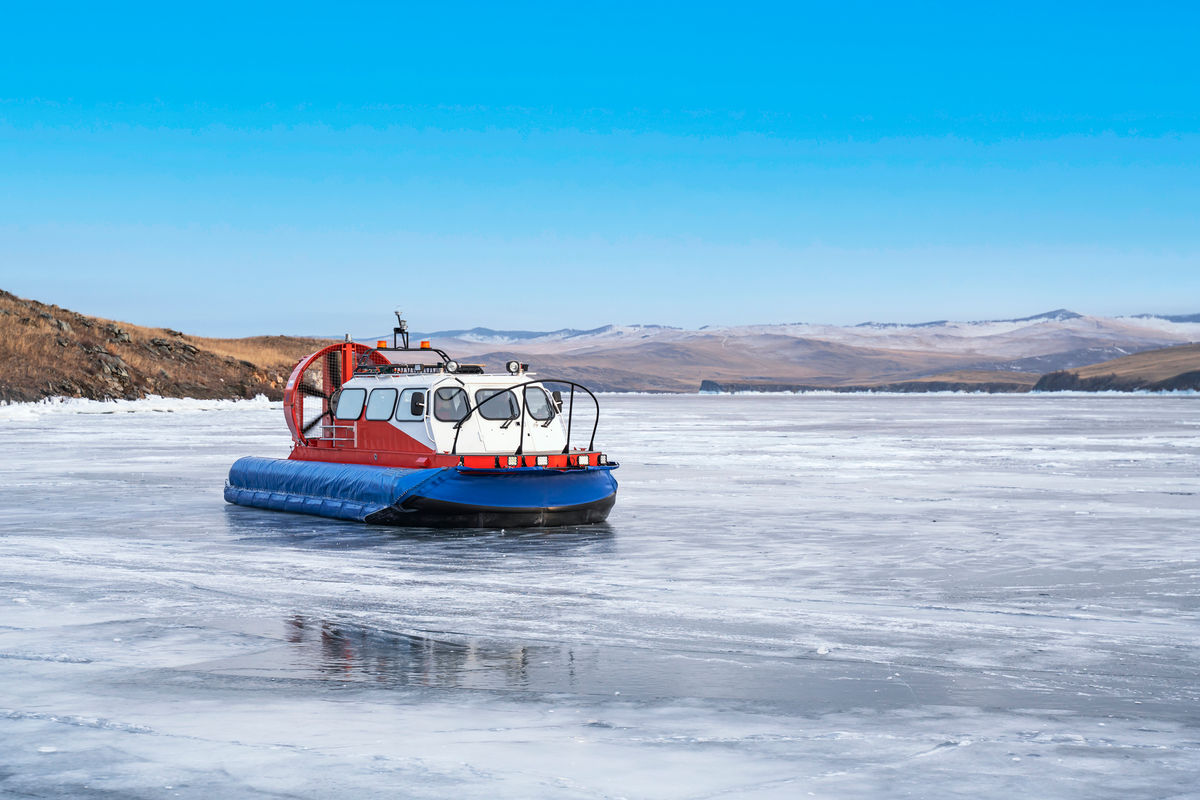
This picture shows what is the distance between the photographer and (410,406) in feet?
47.7

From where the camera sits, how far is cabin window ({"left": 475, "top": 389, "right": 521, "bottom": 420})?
14508mm

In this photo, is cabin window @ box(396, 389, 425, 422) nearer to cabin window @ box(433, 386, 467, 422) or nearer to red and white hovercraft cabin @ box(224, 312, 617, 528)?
red and white hovercraft cabin @ box(224, 312, 617, 528)

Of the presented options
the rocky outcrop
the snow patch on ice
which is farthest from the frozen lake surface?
the rocky outcrop

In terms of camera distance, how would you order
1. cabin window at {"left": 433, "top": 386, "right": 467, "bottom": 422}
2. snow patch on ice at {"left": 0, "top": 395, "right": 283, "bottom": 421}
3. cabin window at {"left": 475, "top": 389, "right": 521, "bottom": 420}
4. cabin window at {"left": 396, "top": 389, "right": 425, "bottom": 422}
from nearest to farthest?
cabin window at {"left": 433, "top": 386, "right": 467, "bottom": 422}, cabin window at {"left": 396, "top": 389, "right": 425, "bottom": 422}, cabin window at {"left": 475, "top": 389, "right": 521, "bottom": 420}, snow patch on ice at {"left": 0, "top": 395, "right": 283, "bottom": 421}

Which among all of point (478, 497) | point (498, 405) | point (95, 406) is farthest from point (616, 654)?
point (95, 406)

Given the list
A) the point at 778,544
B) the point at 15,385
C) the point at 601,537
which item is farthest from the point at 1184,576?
the point at 15,385

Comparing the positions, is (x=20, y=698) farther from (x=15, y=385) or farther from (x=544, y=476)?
(x=15, y=385)

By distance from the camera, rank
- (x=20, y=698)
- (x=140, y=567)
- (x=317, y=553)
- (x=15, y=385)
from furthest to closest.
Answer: (x=15, y=385) < (x=317, y=553) < (x=140, y=567) < (x=20, y=698)

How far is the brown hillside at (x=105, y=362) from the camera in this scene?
73375 mm

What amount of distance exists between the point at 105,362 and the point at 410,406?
2819 inches

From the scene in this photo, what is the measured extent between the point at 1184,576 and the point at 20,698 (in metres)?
8.29

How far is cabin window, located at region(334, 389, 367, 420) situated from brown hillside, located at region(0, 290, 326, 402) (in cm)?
5765

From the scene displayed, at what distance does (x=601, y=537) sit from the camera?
12711 millimetres

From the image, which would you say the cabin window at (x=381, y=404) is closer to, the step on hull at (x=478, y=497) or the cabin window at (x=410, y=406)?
the cabin window at (x=410, y=406)
